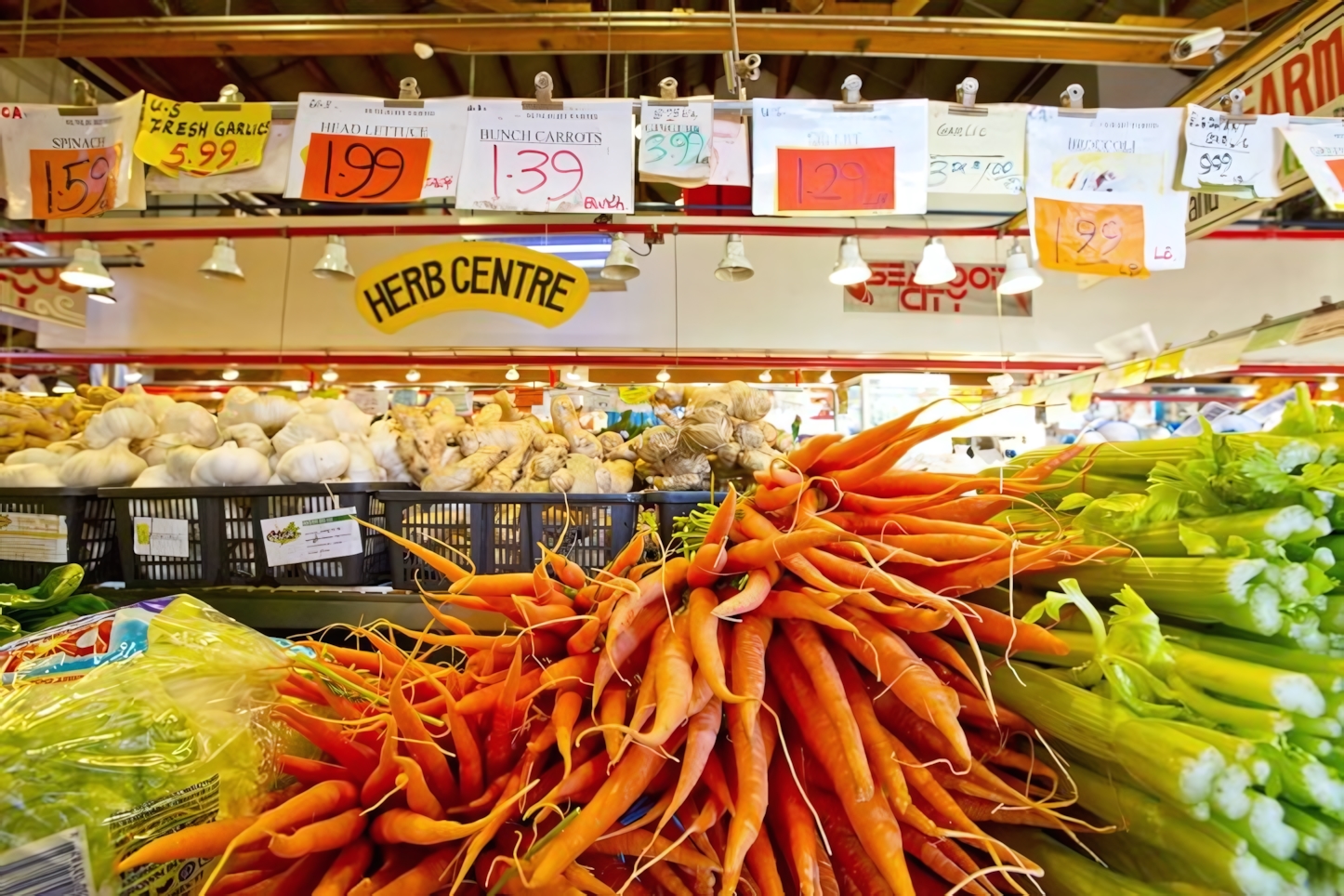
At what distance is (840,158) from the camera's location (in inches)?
68.7

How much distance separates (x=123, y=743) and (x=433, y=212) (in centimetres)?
611

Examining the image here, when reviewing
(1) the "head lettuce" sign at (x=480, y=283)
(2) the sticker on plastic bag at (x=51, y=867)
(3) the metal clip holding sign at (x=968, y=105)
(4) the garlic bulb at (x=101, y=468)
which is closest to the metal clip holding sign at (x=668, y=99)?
(3) the metal clip holding sign at (x=968, y=105)

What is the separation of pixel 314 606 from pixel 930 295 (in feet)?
18.7

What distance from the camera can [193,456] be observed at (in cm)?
160

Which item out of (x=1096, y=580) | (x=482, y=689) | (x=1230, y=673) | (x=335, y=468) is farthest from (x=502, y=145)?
(x=1230, y=673)

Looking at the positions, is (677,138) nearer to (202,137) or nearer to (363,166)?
(363,166)

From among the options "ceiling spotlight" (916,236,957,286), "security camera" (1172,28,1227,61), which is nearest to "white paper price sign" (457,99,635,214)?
"security camera" (1172,28,1227,61)

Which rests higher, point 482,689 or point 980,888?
point 482,689

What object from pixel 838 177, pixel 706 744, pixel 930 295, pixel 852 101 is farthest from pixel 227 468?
pixel 930 295

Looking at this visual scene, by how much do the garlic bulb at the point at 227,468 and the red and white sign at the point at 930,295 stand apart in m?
5.13

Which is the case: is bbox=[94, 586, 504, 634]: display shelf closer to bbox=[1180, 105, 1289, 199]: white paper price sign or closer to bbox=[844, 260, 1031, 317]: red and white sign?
bbox=[1180, 105, 1289, 199]: white paper price sign

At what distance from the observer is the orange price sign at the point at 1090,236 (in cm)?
179

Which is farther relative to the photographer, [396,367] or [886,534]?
[396,367]

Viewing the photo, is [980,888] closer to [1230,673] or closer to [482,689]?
[1230,673]
